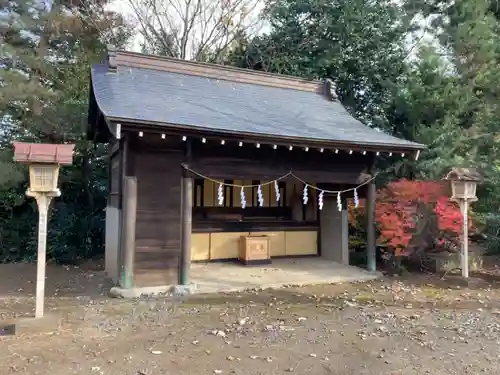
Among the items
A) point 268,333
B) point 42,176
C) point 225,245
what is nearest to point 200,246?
point 225,245

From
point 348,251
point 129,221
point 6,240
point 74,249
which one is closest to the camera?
point 129,221

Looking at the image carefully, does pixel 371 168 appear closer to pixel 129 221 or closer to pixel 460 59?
pixel 129 221

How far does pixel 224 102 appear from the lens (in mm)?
8828

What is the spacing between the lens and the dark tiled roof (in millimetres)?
6910

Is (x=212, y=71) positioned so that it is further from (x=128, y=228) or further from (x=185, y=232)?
(x=128, y=228)

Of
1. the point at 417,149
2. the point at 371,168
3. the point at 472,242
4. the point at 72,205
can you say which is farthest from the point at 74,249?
→ the point at 472,242

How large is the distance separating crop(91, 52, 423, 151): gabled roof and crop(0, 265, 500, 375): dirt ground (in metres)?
2.65

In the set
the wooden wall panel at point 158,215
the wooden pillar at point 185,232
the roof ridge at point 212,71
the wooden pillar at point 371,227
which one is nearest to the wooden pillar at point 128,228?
the wooden wall panel at point 158,215

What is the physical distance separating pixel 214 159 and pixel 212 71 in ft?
12.2

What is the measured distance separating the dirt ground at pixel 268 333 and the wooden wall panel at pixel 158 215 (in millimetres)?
682

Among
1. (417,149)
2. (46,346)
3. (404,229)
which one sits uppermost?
(417,149)

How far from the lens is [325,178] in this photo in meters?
8.11

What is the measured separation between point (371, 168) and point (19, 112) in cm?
961

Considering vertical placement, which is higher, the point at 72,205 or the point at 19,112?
the point at 19,112
